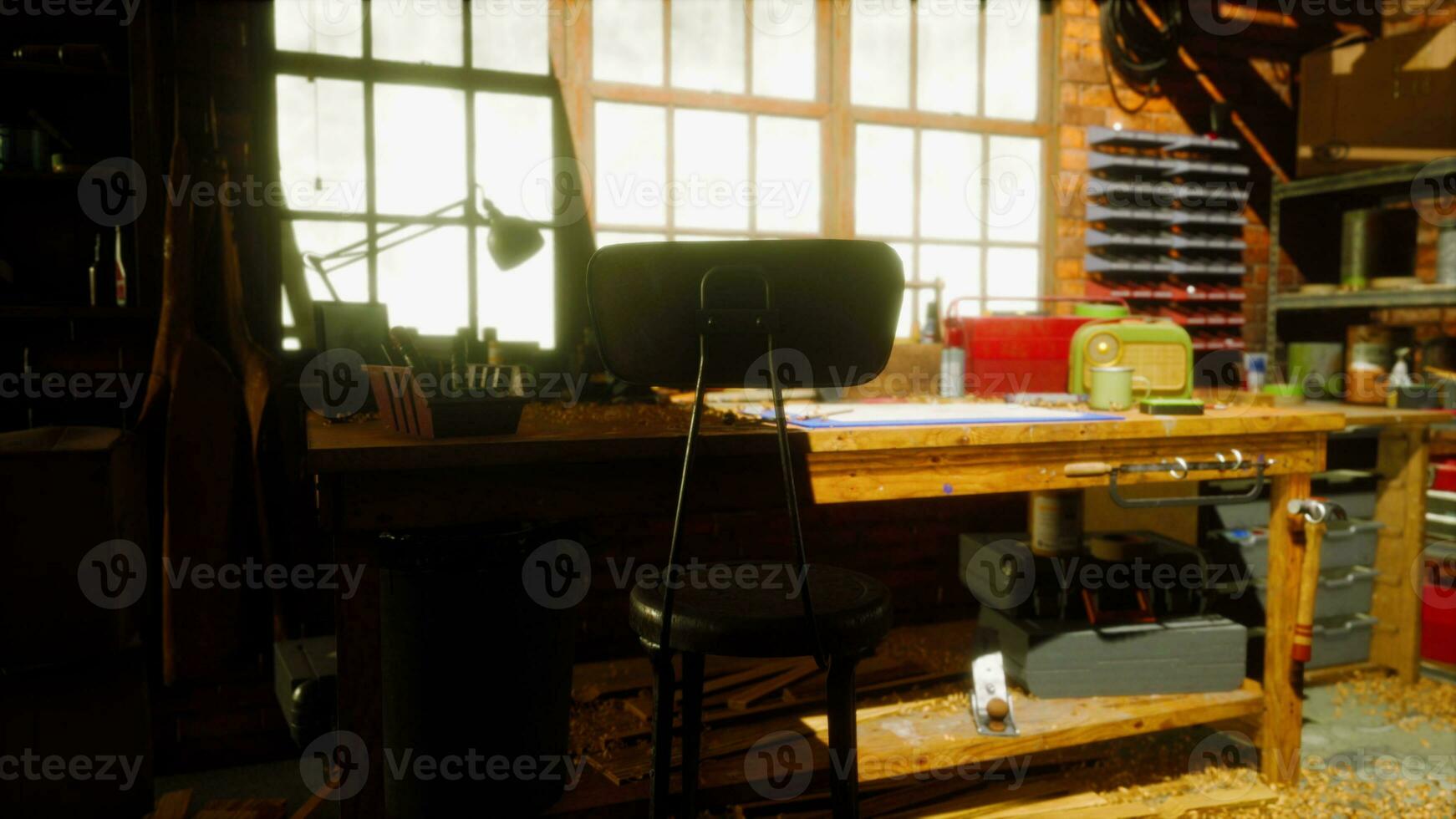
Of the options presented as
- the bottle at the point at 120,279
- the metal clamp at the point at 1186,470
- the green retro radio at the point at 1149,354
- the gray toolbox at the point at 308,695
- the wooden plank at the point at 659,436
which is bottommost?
the gray toolbox at the point at 308,695

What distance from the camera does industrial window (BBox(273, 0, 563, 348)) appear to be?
279cm

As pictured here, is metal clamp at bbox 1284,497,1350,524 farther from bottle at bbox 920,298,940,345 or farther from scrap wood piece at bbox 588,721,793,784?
scrap wood piece at bbox 588,721,793,784

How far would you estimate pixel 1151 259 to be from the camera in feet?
11.9

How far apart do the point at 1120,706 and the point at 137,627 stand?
2440 millimetres

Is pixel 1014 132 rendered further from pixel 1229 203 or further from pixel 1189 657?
pixel 1189 657

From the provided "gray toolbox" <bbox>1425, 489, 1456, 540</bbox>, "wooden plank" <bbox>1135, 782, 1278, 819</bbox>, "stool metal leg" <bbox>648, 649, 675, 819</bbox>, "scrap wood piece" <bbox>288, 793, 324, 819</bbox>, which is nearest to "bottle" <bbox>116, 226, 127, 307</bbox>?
"scrap wood piece" <bbox>288, 793, 324, 819</bbox>

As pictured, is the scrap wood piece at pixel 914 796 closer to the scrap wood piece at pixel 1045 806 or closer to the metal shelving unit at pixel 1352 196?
the scrap wood piece at pixel 1045 806

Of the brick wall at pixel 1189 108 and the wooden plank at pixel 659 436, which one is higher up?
the brick wall at pixel 1189 108

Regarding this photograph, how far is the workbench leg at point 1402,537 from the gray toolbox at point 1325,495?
6 cm

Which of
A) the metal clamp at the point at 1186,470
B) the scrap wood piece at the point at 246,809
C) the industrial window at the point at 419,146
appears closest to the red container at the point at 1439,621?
the metal clamp at the point at 1186,470

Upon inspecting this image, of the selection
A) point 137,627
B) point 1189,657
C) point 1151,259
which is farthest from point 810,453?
point 1151,259

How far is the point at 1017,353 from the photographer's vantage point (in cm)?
261

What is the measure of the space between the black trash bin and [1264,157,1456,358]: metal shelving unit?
128 inches

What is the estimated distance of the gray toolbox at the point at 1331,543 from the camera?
292 cm
